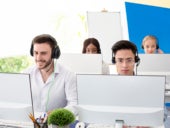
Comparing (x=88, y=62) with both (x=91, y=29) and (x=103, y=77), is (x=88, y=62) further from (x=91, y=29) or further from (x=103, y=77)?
(x=91, y=29)

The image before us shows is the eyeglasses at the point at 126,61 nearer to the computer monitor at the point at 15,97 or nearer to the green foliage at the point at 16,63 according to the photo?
the computer monitor at the point at 15,97

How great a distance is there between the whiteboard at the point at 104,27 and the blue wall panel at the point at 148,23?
1.60ft

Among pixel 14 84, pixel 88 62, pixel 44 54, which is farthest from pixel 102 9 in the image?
pixel 14 84

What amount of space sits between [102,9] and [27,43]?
1.46 metres

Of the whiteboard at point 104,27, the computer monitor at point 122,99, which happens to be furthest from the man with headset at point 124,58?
the whiteboard at point 104,27

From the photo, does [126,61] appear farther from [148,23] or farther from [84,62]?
[148,23]

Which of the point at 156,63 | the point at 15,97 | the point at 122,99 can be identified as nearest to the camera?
the point at 122,99

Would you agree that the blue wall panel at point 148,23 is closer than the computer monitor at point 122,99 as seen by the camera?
No

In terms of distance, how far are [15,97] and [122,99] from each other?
58cm

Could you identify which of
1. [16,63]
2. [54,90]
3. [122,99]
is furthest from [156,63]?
[16,63]

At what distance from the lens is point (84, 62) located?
275 centimetres

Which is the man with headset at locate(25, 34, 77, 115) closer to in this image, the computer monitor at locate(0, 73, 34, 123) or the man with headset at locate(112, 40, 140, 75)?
the man with headset at locate(112, 40, 140, 75)

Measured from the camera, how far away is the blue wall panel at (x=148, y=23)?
18.0ft

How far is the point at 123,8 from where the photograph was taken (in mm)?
5648
